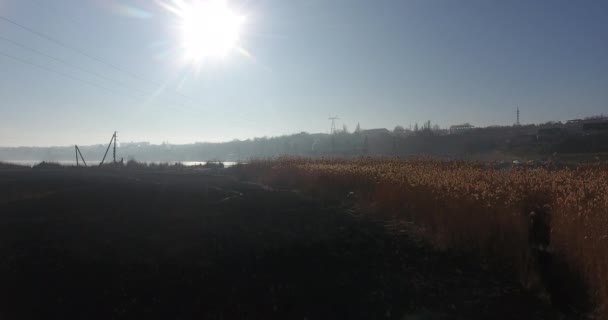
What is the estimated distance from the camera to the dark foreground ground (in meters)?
6.15

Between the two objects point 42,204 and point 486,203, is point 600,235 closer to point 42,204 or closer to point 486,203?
point 486,203

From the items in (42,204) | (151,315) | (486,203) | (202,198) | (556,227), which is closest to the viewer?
(151,315)

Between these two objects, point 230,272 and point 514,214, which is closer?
point 230,272

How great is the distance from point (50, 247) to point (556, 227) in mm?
8312

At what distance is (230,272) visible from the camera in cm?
740

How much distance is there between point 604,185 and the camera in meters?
9.56

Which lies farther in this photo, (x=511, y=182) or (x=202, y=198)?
(x=202, y=198)

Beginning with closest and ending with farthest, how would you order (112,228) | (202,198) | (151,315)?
(151,315) < (112,228) < (202,198)

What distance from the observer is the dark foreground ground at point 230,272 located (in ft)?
20.2

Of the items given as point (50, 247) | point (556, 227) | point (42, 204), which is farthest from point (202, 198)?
point (556, 227)

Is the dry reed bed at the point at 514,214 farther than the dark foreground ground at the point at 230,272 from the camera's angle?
Yes

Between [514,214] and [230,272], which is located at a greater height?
[514,214]

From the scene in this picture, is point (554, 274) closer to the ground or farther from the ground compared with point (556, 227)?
closer to the ground

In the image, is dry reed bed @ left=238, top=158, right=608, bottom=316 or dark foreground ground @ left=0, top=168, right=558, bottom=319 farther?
dry reed bed @ left=238, top=158, right=608, bottom=316
